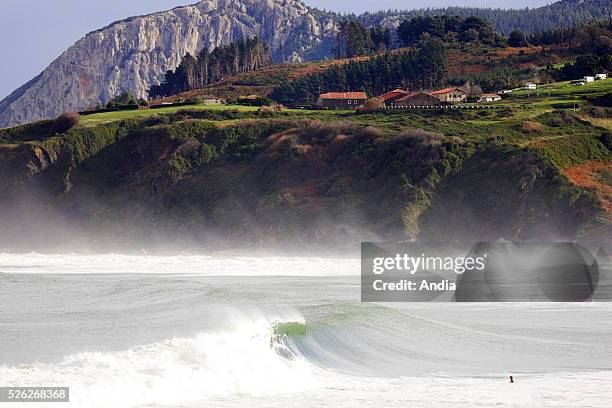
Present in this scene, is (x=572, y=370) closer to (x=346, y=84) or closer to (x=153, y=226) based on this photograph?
(x=153, y=226)

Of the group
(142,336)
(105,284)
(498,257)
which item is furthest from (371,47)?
(142,336)

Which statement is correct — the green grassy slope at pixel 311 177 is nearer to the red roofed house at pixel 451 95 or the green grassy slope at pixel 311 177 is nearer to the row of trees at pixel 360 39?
the red roofed house at pixel 451 95

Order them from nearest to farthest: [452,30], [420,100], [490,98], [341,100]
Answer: [490,98] → [420,100] → [341,100] → [452,30]

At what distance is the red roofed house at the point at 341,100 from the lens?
98287 mm

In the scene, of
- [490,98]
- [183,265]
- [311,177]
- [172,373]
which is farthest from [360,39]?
[172,373]

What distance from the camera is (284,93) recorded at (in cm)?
10969

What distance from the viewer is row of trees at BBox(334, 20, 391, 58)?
144000mm

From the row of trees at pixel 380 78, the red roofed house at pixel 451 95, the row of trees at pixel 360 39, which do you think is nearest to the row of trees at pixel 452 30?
the row of trees at pixel 360 39

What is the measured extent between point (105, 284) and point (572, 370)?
20036 millimetres

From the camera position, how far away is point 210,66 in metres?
141

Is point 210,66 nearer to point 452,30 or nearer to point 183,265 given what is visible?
point 452,30

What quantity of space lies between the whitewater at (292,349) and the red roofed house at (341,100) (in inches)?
2607

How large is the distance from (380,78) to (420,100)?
68.5 ft

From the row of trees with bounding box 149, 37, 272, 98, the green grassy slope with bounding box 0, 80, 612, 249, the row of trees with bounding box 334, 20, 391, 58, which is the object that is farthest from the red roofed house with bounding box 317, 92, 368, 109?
the row of trees with bounding box 334, 20, 391, 58
